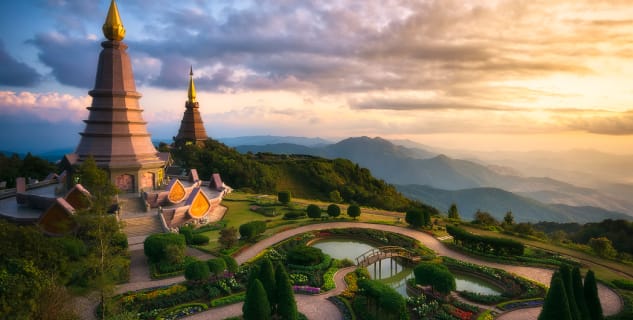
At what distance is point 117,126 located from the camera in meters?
32.5

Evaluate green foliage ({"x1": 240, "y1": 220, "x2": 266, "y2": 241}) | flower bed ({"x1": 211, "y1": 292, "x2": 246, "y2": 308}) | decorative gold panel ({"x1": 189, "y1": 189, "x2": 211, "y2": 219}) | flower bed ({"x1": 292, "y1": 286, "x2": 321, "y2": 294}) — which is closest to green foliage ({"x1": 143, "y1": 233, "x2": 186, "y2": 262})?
green foliage ({"x1": 240, "y1": 220, "x2": 266, "y2": 241})

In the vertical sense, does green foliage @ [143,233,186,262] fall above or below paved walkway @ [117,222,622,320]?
above

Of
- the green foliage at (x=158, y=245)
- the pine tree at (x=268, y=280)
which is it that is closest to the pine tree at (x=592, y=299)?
the pine tree at (x=268, y=280)

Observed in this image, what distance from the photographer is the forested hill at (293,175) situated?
53.1 m

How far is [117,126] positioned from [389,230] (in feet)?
90.2

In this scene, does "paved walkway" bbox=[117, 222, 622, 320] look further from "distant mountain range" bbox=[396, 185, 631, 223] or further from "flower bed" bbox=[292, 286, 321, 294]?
"distant mountain range" bbox=[396, 185, 631, 223]

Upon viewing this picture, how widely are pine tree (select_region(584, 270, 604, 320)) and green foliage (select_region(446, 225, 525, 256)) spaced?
35.9 ft

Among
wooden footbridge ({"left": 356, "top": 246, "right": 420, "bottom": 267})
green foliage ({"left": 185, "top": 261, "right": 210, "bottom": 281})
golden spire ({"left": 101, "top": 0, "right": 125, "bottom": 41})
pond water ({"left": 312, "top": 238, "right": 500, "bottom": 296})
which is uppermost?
golden spire ({"left": 101, "top": 0, "right": 125, "bottom": 41})

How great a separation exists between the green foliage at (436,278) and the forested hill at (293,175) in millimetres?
31151

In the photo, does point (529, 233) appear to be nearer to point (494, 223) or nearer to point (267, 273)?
point (494, 223)

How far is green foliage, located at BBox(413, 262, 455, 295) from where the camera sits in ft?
59.0

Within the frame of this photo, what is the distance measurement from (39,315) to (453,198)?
666ft

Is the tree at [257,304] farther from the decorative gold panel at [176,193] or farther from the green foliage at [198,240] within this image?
the decorative gold panel at [176,193]

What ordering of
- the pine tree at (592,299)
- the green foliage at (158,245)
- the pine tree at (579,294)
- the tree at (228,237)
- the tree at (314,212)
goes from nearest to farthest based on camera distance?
the pine tree at (579,294), the pine tree at (592,299), the green foliage at (158,245), the tree at (228,237), the tree at (314,212)
